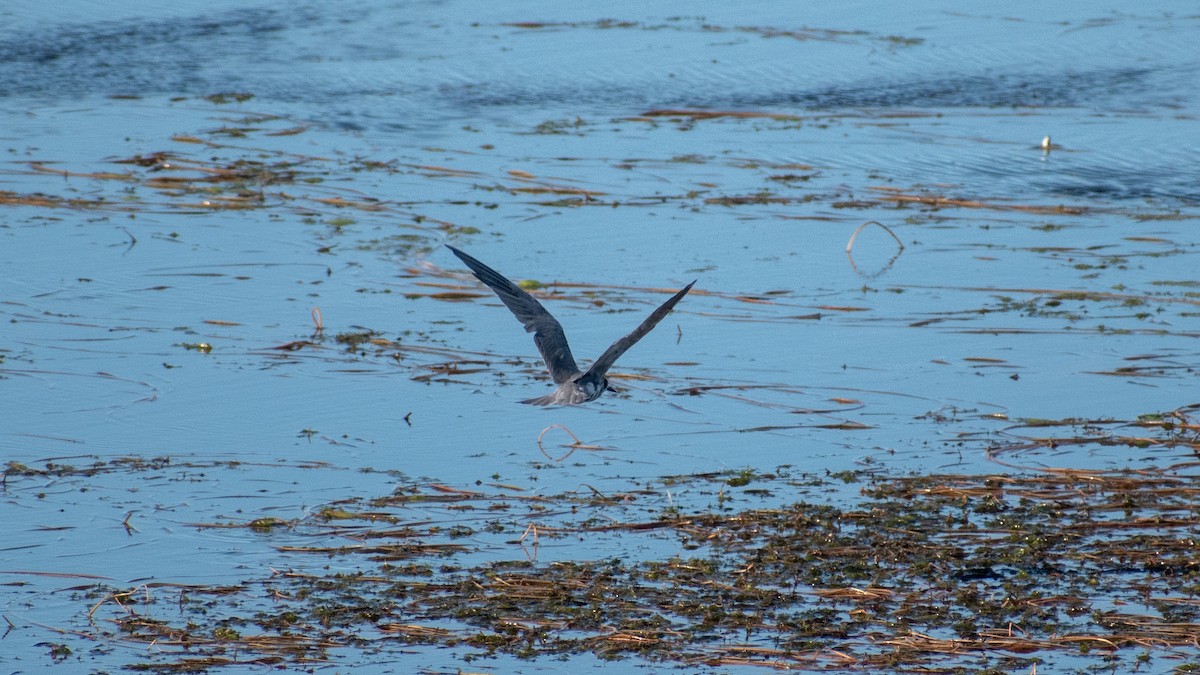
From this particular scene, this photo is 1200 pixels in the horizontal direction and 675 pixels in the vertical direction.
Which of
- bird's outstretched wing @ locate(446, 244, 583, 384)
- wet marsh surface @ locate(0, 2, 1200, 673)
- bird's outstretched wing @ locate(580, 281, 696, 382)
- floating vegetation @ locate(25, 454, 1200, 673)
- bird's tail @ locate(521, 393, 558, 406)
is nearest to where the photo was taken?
floating vegetation @ locate(25, 454, 1200, 673)

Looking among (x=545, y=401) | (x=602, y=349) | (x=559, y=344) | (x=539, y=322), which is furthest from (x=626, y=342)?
(x=602, y=349)

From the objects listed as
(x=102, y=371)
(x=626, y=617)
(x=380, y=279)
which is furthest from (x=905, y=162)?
(x=626, y=617)

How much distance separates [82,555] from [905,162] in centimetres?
728

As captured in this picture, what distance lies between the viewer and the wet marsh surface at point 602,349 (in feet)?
16.1

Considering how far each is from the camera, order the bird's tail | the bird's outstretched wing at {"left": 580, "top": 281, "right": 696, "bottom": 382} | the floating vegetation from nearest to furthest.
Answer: the floating vegetation, the bird's outstretched wing at {"left": 580, "top": 281, "right": 696, "bottom": 382}, the bird's tail

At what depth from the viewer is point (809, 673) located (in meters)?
4.46

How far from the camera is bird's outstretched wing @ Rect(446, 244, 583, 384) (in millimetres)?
6605

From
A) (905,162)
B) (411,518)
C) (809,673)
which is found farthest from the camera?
(905,162)

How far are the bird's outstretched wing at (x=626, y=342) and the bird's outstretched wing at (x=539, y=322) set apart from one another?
0.42m

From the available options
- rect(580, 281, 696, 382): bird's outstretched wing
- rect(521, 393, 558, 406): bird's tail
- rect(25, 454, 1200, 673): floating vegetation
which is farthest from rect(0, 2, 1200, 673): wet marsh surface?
rect(580, 281, 696, 382): bird's outstretched wing

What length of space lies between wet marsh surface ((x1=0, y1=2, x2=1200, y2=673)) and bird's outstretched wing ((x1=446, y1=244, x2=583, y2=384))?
0.30 metres

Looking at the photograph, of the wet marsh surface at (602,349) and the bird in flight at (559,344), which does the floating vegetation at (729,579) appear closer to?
the wet marsh surface at (602,349)

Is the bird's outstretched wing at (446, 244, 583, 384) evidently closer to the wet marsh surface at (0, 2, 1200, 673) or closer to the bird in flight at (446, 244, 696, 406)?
the bird in flight at (446, 244, 696, 406)

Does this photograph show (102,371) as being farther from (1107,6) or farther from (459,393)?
(1107,6)
